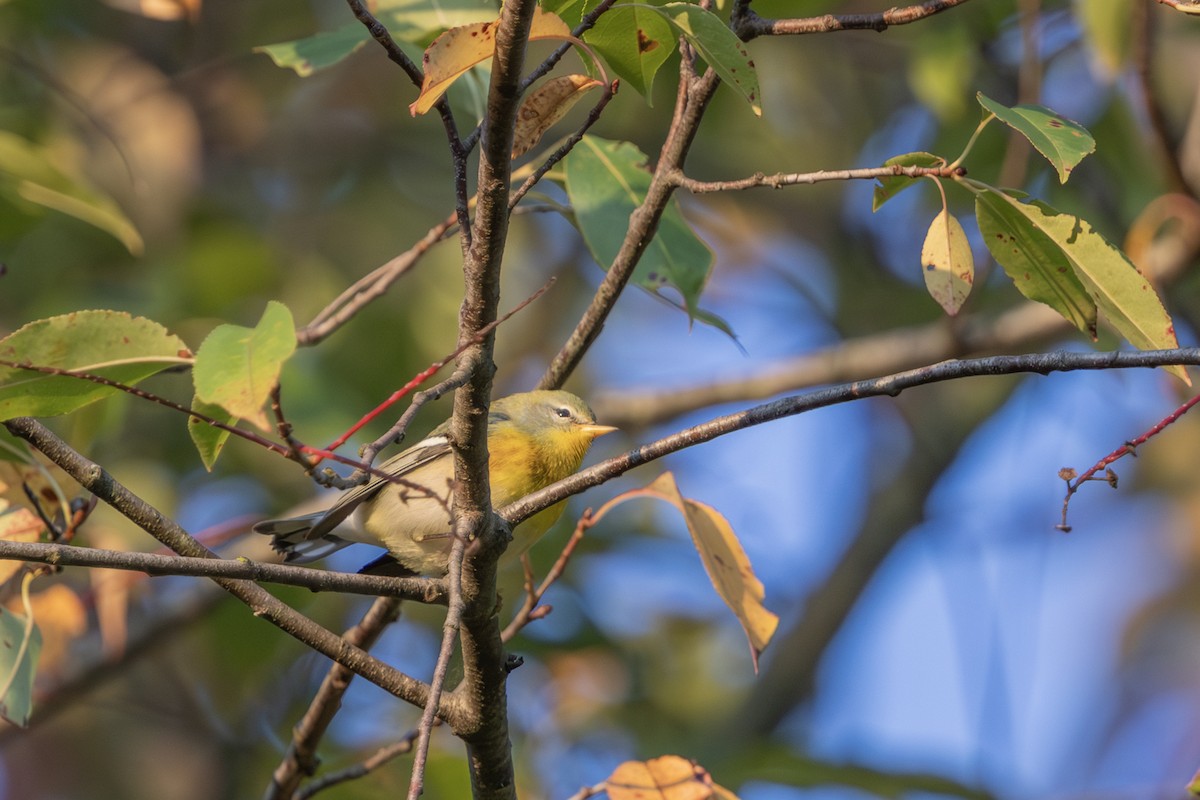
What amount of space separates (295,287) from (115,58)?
1.78 m

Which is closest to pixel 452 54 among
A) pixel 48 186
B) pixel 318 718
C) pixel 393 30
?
pixel 393 30

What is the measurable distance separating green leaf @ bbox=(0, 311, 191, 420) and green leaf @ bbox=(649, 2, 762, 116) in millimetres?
901

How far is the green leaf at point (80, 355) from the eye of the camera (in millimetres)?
1741

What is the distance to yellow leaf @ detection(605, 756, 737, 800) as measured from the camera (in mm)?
2230

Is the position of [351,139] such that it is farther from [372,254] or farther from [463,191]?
[463,191]

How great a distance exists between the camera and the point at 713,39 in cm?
183

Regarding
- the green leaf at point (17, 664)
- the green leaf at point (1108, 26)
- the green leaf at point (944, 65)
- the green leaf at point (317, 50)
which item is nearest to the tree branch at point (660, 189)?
the green leaf at point (317, 50)

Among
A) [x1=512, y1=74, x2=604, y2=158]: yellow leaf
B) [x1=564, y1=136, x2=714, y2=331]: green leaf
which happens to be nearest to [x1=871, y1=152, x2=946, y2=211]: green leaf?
[x1=512, y1=74, x2=604, y2=158]: yellow leaf

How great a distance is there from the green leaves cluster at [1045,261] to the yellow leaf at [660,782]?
99 centimetres

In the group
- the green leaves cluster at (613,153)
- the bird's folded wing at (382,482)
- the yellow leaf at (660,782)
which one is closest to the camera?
the green leaves cluster at (613,153)

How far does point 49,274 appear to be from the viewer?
617 centimetres

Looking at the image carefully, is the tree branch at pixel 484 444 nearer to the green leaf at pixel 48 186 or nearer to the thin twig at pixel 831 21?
the thin twig at pixel 831 21

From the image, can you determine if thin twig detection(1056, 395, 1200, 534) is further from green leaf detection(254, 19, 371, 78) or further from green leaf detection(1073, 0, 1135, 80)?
green leaf detection(1073, 0, 1135, 80)

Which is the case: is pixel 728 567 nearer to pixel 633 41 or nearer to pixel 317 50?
pixel 633 41
